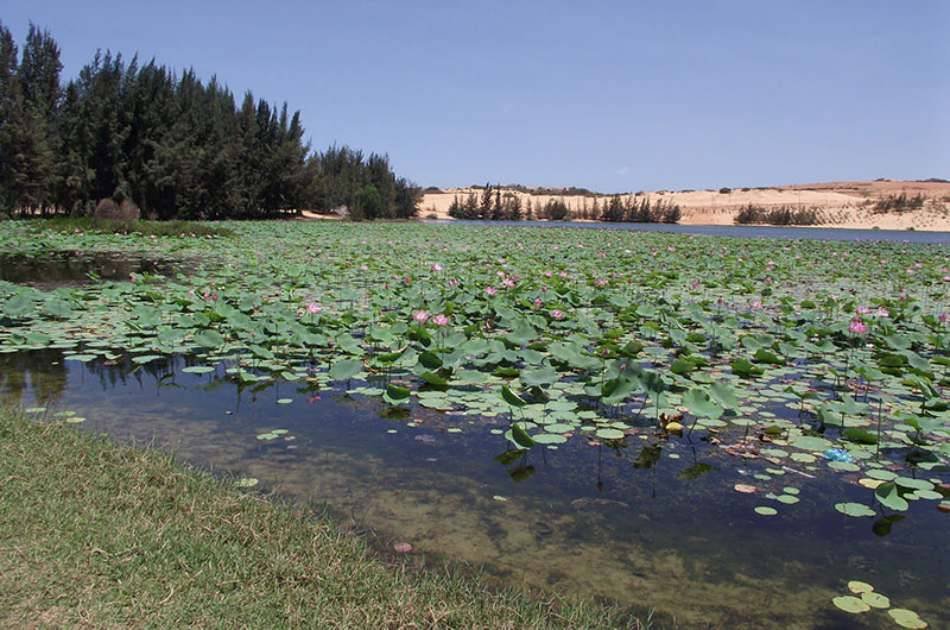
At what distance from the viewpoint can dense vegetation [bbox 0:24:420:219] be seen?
19.2 meters

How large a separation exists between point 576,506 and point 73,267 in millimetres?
8889

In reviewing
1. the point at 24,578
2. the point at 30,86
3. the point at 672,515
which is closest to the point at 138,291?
the point at 24,578

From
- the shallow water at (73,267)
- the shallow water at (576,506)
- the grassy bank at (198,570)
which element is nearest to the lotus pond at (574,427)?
the shallow water at (576,506)

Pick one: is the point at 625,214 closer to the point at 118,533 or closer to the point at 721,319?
the point at 721,319

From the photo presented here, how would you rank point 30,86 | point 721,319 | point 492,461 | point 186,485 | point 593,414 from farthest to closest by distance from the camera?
point 30,86 < point 721,319 < point 593,414 < point 492,461 < point 186,485

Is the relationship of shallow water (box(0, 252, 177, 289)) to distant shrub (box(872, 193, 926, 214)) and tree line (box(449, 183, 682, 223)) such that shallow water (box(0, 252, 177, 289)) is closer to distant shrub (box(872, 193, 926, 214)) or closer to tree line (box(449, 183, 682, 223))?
tree line (box(449, 183, 682, 223))

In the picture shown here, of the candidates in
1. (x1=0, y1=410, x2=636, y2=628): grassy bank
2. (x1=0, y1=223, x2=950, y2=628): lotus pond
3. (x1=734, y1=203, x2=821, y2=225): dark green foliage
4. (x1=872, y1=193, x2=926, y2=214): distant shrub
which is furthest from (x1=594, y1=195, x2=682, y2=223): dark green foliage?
(x1=0, y1=410, x2=636, y2=628): grassy bank

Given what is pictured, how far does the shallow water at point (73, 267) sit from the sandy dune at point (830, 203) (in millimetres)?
34719

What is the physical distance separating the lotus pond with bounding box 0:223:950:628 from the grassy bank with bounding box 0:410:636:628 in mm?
234

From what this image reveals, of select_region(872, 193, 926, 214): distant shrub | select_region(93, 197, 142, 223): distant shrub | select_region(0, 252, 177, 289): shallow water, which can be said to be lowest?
select_region(0, 252, 177, 289): shallow water

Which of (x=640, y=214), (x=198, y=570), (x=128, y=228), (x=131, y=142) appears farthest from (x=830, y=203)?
(x=198, y=570)

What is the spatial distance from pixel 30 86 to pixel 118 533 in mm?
24771

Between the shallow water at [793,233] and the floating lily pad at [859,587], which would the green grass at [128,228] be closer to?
the floating lily pad at [859,587]

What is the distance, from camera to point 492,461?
281 cm
